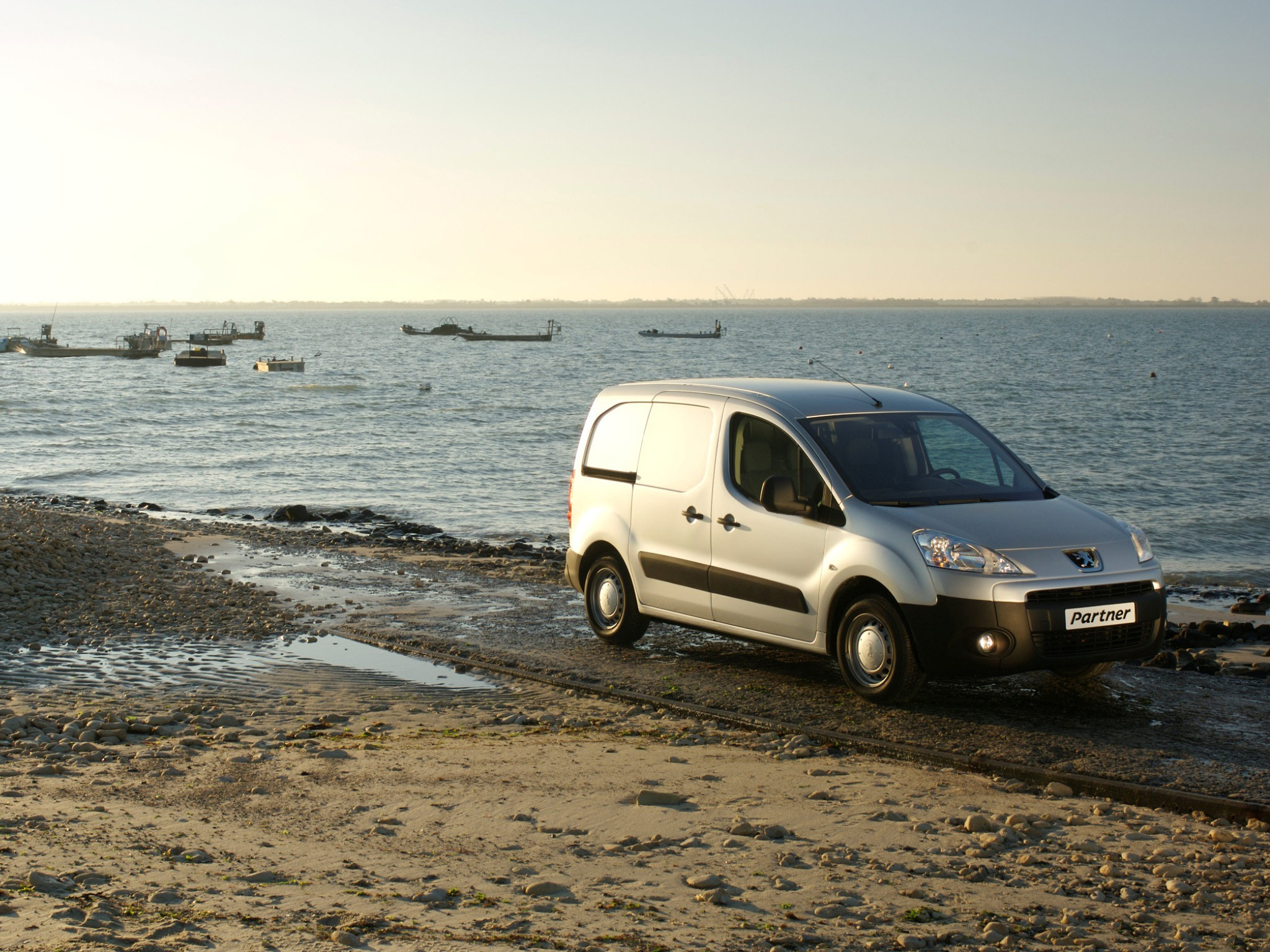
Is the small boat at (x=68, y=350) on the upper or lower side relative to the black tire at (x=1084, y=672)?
upper

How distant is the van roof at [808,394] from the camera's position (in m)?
8.35

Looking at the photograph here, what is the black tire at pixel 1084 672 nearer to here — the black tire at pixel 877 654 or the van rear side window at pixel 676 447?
Answer: the black tire at pixel 877 654

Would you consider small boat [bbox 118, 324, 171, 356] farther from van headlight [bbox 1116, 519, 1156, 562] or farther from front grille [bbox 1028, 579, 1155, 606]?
front grille [bbox 1028, 579, 1155, 606]

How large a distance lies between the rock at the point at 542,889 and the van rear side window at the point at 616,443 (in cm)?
499

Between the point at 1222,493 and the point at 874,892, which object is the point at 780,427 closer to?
the point at 874,892

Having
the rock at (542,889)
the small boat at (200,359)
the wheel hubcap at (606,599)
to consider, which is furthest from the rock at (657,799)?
the small boat at (200,359)

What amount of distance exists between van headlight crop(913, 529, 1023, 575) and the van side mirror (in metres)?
0.83

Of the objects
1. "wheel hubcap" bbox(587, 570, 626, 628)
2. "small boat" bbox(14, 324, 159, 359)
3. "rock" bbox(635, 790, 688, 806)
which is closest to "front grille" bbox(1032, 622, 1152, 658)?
"rock" bbox(635, 790, 688, 806)

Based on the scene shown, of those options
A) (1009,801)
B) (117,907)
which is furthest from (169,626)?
(1009,801)

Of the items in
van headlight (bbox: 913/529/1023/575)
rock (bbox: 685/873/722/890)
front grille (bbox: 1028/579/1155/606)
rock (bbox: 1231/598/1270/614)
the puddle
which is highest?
van headlight (bbox: 913/529/1023/575)

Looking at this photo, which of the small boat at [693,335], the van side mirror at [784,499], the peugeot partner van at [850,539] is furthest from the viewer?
the small boat at [693,335]

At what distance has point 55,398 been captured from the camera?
54312mm

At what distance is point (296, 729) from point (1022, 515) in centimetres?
458

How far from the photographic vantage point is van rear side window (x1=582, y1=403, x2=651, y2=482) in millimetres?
9344
